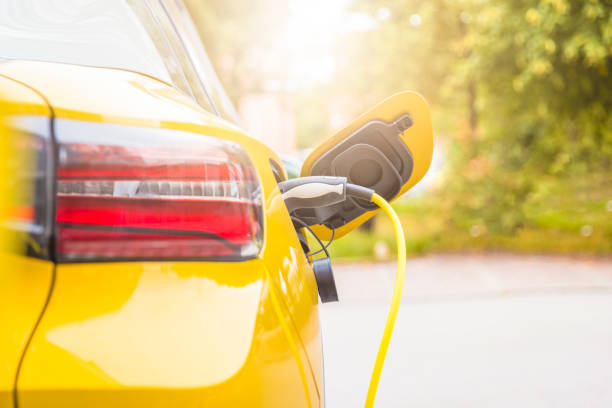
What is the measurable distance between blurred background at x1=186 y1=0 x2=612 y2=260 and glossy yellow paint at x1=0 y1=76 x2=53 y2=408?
28.4 feet

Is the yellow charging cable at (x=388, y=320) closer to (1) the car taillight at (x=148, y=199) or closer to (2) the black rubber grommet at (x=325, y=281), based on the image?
(2) the black rubber grommet at (x=325, y=281)

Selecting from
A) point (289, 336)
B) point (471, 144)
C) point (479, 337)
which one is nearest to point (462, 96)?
point (471, 144)

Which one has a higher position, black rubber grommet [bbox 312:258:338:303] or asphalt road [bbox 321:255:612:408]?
black rubber grommet [bbox 312:258:338:303]

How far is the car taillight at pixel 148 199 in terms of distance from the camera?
3.31ft

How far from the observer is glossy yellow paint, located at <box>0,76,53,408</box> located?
92 centimetres

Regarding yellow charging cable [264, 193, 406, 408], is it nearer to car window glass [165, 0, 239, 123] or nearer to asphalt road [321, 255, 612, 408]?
car window glass [165, 0, 239, 123]

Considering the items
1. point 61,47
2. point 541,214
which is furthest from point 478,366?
point 541,214

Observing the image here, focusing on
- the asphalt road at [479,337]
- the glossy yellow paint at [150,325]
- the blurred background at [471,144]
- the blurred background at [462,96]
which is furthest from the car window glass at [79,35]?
the blurred background at [462,96]

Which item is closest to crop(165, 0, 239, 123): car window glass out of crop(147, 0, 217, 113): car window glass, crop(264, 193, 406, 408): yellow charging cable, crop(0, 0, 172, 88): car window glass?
crop(147, 0, 217, 113): car window glass

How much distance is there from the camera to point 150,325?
0.97 m

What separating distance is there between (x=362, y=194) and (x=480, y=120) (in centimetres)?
1080

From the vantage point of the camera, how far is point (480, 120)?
11.8 m

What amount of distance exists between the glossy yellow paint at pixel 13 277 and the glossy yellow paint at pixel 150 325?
0.02 metres

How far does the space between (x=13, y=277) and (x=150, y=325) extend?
22 cm
